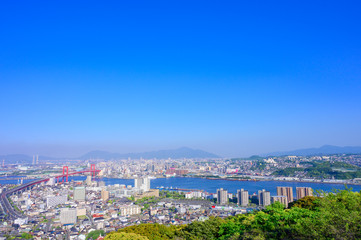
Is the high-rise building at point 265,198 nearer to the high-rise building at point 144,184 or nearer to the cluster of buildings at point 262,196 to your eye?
the cluster of buildings at point 262,196

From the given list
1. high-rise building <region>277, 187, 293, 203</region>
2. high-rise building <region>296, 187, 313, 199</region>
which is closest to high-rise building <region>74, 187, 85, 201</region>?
high-rise building <region>277, 187, 293, 203</region>

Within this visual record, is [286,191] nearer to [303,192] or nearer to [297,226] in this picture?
[303,192]

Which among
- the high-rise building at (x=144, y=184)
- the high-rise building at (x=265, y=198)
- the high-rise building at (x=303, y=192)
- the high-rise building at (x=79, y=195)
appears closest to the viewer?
the high-rise building at (x=265, y=198)

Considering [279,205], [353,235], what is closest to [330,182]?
[279,205]

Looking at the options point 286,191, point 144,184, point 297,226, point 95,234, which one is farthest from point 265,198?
point 297,226

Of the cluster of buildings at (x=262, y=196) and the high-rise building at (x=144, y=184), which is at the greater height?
→ the cluster of buildings at (x=262, y=196)

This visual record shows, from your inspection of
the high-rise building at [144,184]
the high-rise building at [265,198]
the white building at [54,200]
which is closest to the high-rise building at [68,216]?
the white building at [54,200]

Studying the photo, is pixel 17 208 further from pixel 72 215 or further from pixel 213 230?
pixel 213 230

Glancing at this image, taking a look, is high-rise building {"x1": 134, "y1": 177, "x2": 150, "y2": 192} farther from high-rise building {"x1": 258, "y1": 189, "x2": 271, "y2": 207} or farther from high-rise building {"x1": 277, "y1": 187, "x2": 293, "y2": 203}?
high-rise building {"x1": 277, "y1": 187, "x2": 293, "y2": 203}
